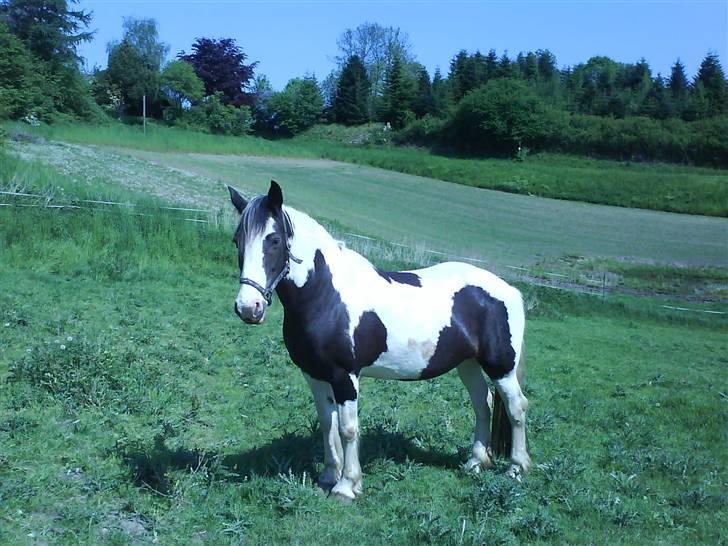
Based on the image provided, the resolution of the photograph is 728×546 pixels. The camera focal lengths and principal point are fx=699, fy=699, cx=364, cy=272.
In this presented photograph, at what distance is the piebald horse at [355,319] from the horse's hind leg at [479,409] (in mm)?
12

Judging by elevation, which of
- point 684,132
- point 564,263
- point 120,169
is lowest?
point 564,263

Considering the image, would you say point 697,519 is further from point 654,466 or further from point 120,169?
point 120,169

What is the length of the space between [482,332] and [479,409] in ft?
2.69

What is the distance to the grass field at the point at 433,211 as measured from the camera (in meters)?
25.4

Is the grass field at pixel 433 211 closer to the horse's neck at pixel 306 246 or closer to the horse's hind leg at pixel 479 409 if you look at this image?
the horse's hind leg at pixel 479 409

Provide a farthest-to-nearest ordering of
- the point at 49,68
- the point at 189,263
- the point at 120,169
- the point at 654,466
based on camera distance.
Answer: the point at 49,68 < the point at 120,169 < the point at 189,263 < the point at 654,466

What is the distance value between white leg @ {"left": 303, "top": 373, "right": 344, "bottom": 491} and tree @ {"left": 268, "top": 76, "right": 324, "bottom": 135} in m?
57.3

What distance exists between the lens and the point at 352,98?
64812mm

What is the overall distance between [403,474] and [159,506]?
1.92 metres

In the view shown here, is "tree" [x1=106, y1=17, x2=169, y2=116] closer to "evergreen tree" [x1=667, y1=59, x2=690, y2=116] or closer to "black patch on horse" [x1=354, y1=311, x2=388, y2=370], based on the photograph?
"evergreen tree" [x1=667, y1=59, x2=690, y2=116]

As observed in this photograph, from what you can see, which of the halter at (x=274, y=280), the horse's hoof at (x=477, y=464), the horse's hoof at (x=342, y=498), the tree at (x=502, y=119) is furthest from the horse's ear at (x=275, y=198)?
the tree at (x=502, y=119)

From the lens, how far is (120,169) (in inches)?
1075

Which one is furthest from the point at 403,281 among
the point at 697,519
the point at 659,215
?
the point at 659,215

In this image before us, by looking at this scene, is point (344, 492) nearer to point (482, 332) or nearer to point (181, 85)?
point (482, 332)
